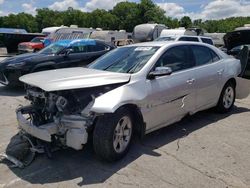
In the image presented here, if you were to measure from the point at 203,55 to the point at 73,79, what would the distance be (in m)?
2.86

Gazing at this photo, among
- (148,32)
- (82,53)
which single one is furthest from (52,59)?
(148,32)

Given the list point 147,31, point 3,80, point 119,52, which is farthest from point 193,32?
point 119,52

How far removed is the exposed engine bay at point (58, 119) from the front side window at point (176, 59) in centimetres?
109

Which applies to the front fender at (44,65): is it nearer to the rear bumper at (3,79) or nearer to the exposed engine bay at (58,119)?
the rear bumper at (3,79)

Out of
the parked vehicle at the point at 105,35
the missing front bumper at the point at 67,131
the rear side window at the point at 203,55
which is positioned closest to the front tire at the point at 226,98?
the rear side window at the point at 203,55

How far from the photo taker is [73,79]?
450cm

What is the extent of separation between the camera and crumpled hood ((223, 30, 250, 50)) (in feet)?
44.4

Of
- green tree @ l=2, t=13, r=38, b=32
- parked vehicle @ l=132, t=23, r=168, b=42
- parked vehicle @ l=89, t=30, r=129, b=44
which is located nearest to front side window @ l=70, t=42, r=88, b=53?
parked vehicle @ l=132, t=23, r=168, b=42

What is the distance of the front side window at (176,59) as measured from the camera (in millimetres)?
5336

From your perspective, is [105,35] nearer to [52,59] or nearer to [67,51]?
[67,51]

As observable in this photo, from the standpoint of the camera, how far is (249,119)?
6.65 m

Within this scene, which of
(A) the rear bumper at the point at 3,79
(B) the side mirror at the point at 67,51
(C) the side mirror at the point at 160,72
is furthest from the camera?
(B) the side mirror at the point at 67,51

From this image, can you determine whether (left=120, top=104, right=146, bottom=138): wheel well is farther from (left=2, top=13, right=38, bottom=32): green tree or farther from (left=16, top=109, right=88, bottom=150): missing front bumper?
(left=2, top=13, right=38, bottom=32): green tree

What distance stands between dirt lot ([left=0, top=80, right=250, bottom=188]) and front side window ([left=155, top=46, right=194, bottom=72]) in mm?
1114
